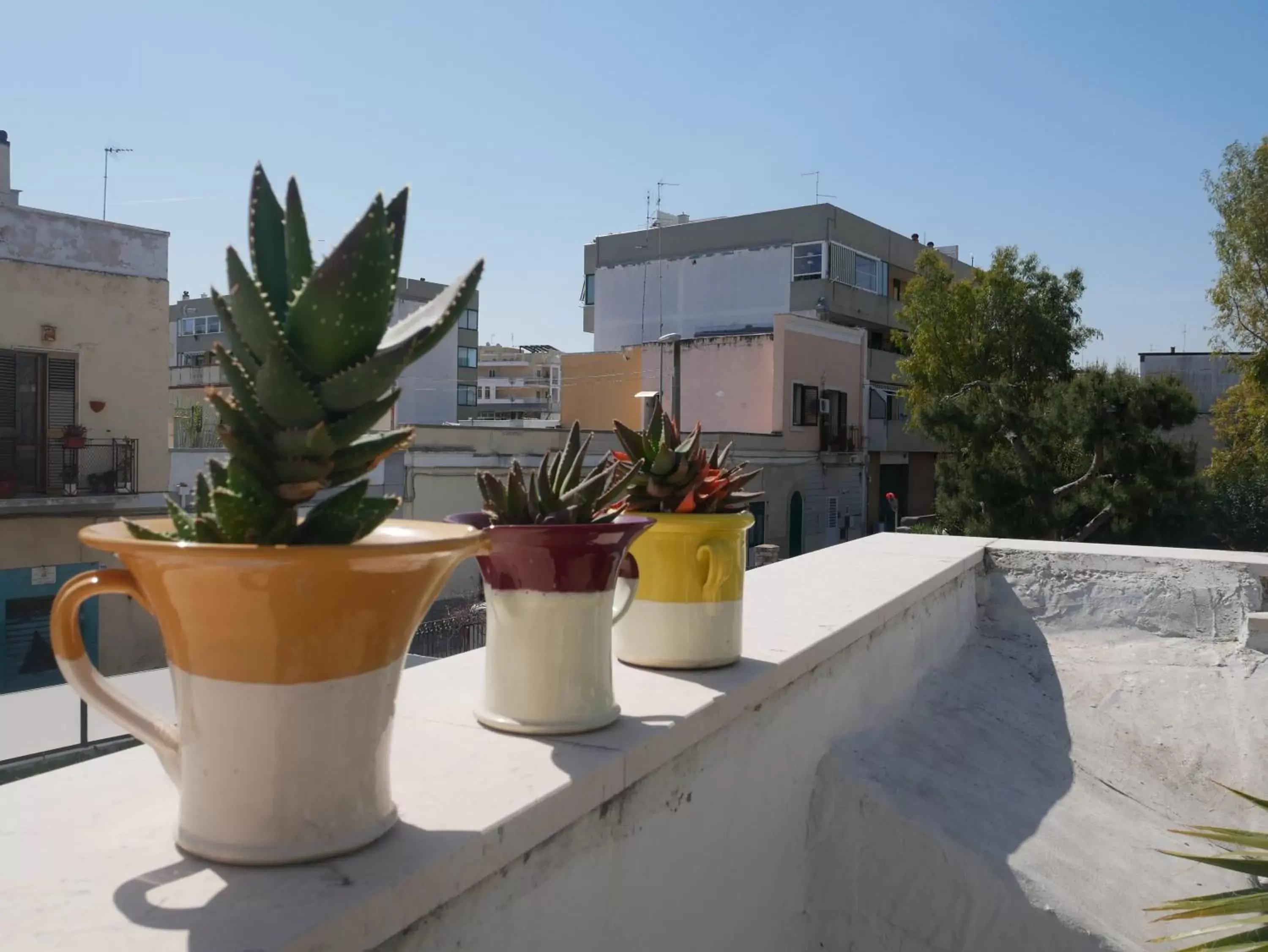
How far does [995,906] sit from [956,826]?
17cm

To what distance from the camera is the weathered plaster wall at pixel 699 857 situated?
1.21m

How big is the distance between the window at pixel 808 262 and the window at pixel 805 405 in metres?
3.97

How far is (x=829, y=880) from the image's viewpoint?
2111mm

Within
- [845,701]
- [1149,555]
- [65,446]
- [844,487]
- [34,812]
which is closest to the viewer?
[34,812]

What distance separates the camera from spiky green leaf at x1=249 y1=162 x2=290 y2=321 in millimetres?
1016

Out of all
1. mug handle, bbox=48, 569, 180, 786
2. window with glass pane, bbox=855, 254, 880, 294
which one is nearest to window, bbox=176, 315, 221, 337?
window with glass pane, bbox=855, 254, 880, 294

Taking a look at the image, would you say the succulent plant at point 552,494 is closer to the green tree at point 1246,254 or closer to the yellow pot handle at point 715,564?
the yellow pot handle at point 715,564

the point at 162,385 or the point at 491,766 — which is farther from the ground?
the point at 162,385

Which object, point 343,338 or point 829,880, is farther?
point 829,880

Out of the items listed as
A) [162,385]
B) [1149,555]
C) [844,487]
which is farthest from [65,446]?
[844,487]

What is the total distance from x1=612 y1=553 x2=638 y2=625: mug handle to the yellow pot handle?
0.19m

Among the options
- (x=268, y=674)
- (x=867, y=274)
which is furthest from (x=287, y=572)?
(x=867, y=274)

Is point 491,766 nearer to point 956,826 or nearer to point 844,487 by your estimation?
point 956,826

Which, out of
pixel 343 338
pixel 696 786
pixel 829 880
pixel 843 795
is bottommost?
pixel 829 880
